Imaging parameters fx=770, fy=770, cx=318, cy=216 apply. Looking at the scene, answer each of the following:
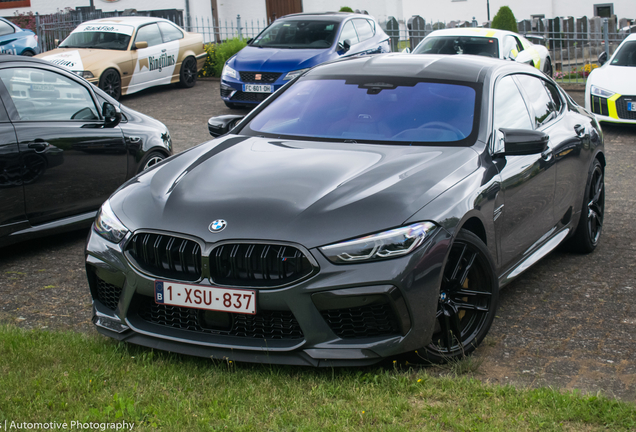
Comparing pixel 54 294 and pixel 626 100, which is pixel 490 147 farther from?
pixel 626 100

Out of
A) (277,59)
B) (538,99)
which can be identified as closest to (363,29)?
(277,59)

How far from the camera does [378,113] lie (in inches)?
196

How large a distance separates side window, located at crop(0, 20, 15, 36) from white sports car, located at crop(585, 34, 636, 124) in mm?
13538

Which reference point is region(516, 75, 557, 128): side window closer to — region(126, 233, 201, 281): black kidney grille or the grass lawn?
the grass lawn

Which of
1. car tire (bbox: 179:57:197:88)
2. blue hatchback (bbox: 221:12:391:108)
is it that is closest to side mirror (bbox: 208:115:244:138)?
blue hatchback (bbox: 221:12:391:108)

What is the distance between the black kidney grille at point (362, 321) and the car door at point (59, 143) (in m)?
3.29

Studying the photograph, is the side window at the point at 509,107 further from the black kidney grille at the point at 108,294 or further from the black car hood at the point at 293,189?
the black kidney grille at the point at 108,294

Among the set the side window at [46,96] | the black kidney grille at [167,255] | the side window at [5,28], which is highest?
the side window at [5,28]

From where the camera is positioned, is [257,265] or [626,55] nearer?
[257,265]

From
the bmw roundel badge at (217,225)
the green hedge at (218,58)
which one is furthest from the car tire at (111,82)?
the bmw roundel badge at (217,225)

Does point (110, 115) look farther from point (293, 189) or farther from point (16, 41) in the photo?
point (16, 41)

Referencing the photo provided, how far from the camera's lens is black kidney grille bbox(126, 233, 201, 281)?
12.3ft

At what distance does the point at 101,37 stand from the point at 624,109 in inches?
407

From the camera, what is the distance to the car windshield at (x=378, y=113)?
15.7 ft
